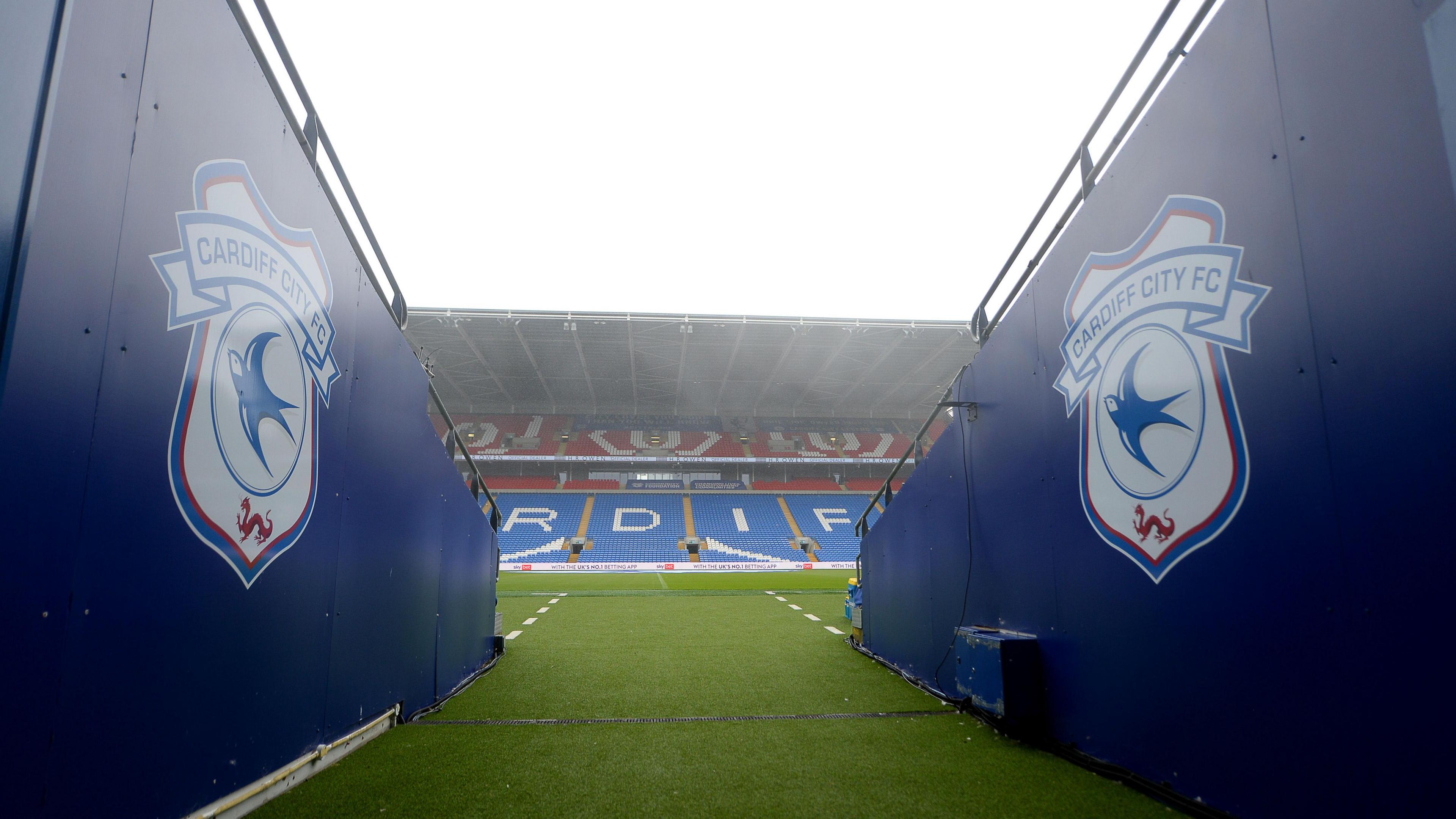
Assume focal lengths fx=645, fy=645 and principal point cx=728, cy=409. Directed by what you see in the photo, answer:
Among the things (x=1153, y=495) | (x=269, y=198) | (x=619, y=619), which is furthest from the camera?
(x=619, y=619)

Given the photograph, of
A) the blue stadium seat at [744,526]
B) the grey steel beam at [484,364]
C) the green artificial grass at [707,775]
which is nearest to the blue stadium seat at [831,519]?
the blue stadium seat at [744,526]

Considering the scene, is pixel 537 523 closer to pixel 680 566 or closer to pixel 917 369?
pixel 680 566

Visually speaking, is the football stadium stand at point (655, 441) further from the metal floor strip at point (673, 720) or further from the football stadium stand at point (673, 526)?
the metal floor strip at point (673, 720)

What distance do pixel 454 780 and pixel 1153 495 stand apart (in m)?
2.91

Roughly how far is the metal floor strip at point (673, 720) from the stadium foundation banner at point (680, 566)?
19.1 metres

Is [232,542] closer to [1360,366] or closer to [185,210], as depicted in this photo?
[185,210]

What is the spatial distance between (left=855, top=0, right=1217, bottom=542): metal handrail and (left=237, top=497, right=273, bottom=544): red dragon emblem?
3522mm

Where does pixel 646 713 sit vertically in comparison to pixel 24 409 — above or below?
below

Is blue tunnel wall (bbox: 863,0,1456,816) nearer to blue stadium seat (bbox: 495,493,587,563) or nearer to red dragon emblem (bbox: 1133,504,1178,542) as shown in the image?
red dragon emblem (bbox: 1133,504,1178,542)

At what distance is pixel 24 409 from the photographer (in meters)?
1.31

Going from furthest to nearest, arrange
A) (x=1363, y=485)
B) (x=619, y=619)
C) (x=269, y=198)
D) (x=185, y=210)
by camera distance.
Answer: (x=619, y=619)
(x=269, y=198)
(x=185, y=210)
(x=1363, y=485)

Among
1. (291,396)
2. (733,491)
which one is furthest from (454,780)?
(733,491)

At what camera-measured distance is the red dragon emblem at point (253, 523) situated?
2.07 m

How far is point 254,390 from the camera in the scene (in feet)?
6.97
